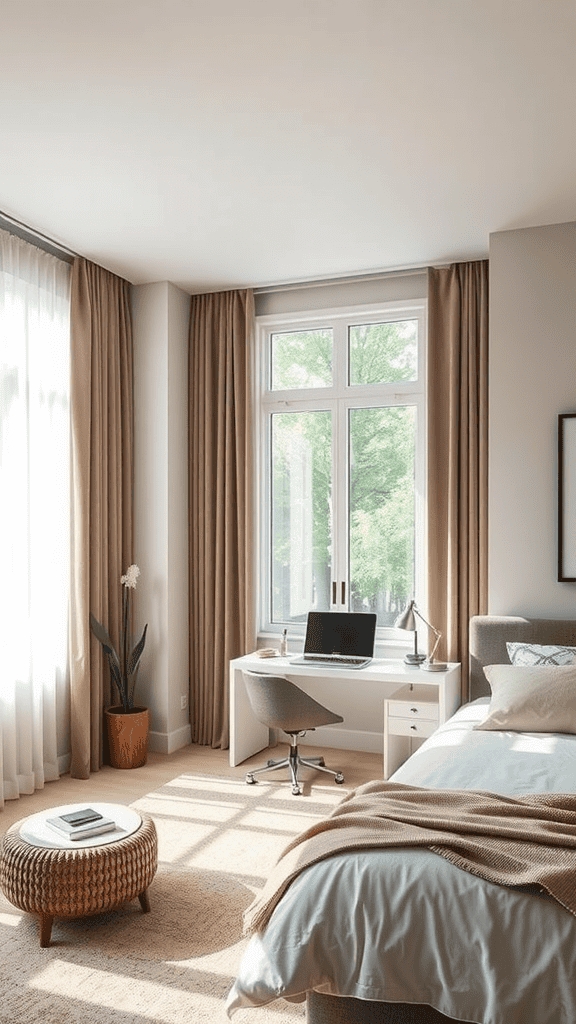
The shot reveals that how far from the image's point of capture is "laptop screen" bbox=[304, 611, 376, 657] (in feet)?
14.5

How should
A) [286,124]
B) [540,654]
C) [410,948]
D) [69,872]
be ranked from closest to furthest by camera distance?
[410,948] → [69,872] → [286,124] → [540,654]

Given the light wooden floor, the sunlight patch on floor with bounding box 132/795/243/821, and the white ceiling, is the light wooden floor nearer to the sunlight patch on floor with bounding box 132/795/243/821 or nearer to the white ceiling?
the sunlight patch on floor with bounding box 132/795/243/821

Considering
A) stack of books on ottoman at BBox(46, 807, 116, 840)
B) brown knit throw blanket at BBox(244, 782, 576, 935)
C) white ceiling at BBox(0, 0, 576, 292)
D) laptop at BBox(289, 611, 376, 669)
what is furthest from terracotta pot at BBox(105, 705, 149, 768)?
white ceiling at BBox(0, 0, 576, 292)

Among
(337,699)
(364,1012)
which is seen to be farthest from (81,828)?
(337,699)

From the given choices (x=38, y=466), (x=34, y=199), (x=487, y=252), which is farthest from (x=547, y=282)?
(x=38, y=466)

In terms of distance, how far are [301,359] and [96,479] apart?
1.52 m

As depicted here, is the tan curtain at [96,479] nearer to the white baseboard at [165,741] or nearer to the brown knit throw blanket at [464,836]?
the white baseboard at [165,741]

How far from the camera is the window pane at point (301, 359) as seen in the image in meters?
4.94

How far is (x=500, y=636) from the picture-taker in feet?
12.6

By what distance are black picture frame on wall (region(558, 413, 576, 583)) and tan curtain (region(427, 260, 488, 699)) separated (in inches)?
21.7

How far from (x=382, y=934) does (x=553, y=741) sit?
1.47m

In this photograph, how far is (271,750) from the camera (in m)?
4.86

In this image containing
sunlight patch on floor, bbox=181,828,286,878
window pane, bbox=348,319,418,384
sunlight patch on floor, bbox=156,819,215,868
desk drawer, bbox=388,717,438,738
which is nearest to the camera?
sunlight patch on floor, bbox=181,828,286,878

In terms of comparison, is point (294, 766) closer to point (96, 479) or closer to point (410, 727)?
point (410, 727)
